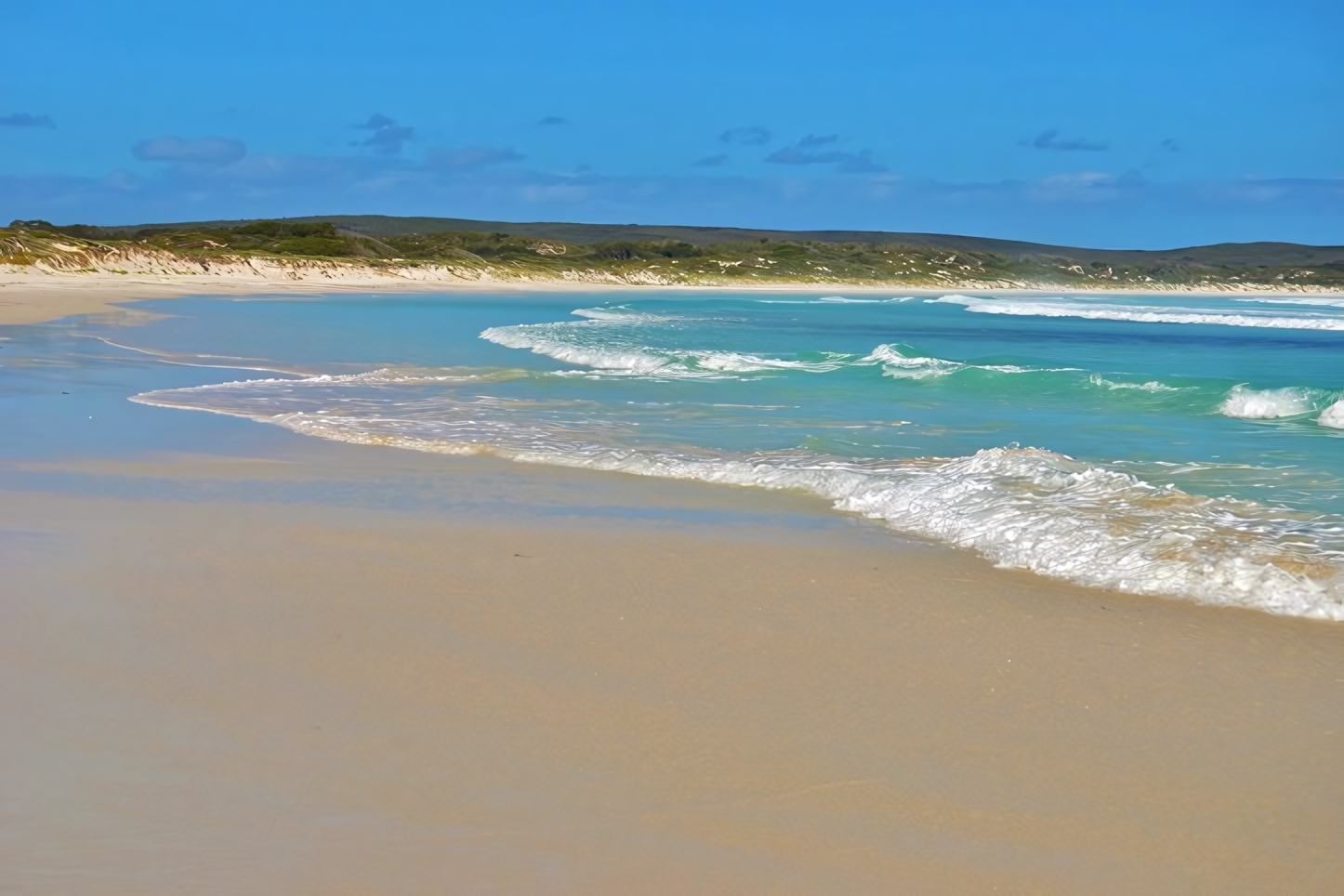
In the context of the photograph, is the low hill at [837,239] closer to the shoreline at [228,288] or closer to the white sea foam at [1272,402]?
the shoreline at [228,288]

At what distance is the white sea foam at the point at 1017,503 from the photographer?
196 inches

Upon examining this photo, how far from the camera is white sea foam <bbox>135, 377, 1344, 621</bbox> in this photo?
196 inches

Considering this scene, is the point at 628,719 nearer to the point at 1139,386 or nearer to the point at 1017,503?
the point at 1017,503

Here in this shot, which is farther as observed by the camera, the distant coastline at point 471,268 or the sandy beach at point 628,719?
the distant coastline at point 471,268

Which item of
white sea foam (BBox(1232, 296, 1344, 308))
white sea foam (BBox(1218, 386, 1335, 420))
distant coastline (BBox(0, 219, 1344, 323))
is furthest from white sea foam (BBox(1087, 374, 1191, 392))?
white sea foam (BBox(1232, 296, 1344, 308))

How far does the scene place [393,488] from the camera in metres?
6.91

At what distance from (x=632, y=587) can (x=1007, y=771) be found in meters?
2.03

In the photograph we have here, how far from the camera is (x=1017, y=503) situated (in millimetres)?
6273

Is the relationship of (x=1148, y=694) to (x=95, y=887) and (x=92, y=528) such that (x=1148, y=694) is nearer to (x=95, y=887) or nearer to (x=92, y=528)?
(x=95, y=887)

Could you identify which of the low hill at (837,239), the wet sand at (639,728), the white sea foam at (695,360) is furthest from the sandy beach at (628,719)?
the low hill at (837,239)

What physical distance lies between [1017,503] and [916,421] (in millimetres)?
4163

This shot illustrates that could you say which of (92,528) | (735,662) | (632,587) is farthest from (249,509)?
(735,662)

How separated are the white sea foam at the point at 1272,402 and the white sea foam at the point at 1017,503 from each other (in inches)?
181

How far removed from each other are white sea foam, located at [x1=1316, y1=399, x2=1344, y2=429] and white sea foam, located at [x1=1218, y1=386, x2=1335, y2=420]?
0.46 m
